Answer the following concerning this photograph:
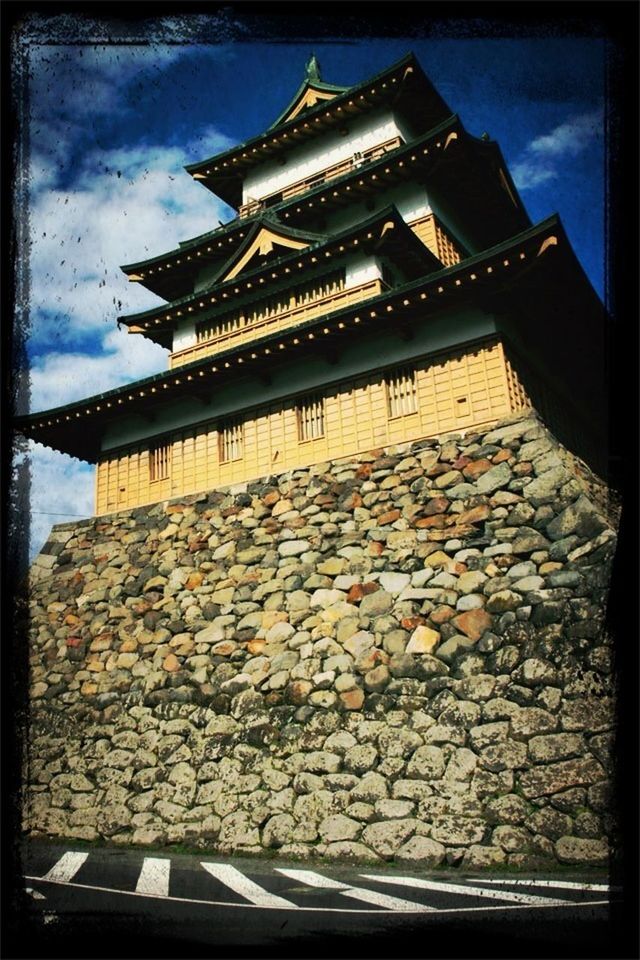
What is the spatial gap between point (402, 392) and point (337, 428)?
4.89 feet

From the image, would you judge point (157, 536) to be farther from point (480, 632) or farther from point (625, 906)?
point (625, 906)

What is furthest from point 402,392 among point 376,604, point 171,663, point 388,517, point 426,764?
point 426,764

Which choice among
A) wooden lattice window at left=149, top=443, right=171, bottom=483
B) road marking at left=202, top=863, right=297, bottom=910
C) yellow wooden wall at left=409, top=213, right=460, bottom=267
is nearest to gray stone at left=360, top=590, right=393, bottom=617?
road marking at left=202, top=863, right=297, bottom=910

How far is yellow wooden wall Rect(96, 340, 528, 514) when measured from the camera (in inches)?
463

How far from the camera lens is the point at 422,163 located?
53.1 ft

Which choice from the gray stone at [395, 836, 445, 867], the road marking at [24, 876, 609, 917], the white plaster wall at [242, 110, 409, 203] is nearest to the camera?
the road marking at [24, 876, 609, 917]

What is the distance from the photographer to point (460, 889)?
6.31 meters

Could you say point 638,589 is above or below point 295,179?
below

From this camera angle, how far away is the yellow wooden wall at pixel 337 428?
11.8 m

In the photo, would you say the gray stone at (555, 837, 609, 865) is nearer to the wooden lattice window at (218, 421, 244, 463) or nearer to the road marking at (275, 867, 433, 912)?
the road marking at (275, 867, 433, 912)

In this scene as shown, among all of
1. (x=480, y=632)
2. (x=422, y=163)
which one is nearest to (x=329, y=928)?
(x=480, y=632)

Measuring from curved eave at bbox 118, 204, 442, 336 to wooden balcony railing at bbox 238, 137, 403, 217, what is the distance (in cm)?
335

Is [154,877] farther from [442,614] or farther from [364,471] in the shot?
[364,471]

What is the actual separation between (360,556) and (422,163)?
10.7 m
